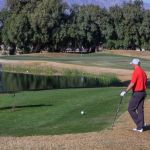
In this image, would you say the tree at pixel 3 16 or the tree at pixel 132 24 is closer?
the tree at pixel 132 24

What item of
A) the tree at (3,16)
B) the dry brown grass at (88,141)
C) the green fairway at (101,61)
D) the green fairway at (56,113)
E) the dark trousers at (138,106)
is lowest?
the green fairway at (101,61)

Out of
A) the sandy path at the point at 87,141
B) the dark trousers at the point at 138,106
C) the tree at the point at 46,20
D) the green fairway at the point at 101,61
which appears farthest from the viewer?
the tree at the point at 46,20

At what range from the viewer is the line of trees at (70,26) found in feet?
348

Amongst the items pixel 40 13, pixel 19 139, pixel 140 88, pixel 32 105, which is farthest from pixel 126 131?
pixel 40 13

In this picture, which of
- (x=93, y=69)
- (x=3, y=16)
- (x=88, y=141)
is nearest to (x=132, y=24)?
(x=3, y=16)

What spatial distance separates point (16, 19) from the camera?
351 feet

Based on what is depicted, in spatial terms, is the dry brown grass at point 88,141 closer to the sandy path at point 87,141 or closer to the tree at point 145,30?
the sandy path at point 87,141

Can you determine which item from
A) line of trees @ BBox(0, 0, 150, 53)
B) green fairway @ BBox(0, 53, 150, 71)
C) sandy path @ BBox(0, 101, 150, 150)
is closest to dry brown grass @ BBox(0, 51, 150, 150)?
sandy path @ BBox(0, 101, 150, 150)

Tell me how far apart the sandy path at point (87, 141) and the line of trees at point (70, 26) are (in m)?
89.1

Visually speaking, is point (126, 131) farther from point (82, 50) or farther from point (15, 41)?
point (82, 50)

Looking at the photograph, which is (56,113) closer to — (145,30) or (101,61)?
(101,61)

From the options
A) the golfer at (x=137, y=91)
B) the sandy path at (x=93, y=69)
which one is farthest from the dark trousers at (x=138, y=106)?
the sandy path at (x=93, y=69)

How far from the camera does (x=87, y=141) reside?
14750 millimetres

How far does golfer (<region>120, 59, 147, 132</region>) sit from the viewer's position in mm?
16203
